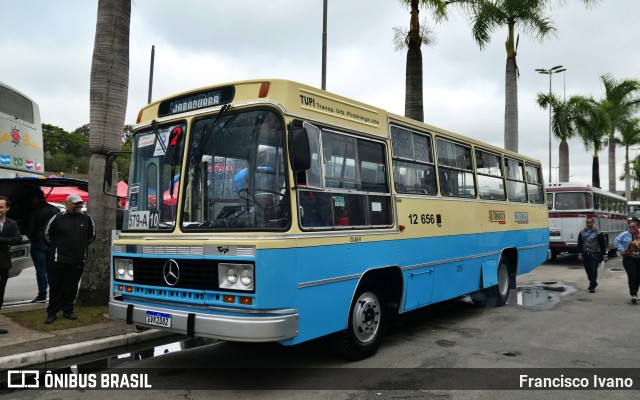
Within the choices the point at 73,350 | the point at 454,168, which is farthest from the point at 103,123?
the point at 454,168

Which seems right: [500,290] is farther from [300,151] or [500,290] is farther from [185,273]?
[185,273]

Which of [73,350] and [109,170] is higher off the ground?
[109,170]

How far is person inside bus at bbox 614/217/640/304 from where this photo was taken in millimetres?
10250

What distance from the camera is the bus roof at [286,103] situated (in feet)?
17.1

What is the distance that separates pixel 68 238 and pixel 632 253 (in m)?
10.3

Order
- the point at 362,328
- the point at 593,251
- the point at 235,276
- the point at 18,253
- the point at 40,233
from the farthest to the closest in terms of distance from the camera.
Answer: the point at 593,251 < the point at 18,253 < the point at 40,233 < the point at 362,328 < the point at 235,276

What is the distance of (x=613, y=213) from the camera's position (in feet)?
75.4

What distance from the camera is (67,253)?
746 centimetres

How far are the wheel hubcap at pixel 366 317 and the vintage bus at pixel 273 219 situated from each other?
0.02 meters

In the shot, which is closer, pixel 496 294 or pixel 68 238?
pixel 68 238

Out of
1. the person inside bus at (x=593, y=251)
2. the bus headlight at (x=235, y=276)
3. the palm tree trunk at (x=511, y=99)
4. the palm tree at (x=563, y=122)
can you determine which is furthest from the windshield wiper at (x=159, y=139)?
the palm tree at (x=563, y=122)

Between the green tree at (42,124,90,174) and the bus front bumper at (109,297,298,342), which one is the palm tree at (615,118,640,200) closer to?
the bus front bumper at (109,297,298,342)

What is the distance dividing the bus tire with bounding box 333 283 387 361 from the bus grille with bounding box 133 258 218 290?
1.73 meters

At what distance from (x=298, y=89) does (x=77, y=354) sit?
14.2 feet
